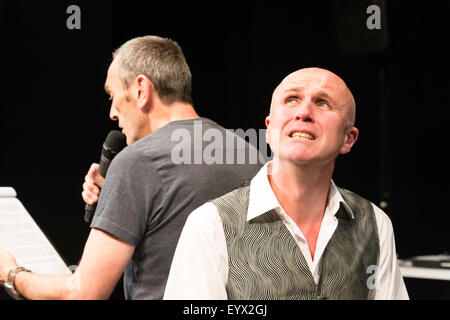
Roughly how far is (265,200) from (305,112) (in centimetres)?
23

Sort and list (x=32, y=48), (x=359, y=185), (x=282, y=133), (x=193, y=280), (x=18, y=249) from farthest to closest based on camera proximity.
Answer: (x=359, y=185) < (x=32, y=48) < (x=18, y=249) < (x=282, y=133) < (x=193, y=280)

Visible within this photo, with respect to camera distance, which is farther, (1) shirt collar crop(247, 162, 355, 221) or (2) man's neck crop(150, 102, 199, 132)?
(2) man's neck crop(150, 102, 199, 132)

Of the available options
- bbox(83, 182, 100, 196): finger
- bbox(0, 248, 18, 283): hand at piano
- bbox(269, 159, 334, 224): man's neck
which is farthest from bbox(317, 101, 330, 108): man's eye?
bbox(0, 248, 18, 283): hand at piano

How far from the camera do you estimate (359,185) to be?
2.89 metres

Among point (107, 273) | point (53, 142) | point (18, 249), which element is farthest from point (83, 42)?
point (107, 273)

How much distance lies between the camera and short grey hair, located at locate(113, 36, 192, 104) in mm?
1855

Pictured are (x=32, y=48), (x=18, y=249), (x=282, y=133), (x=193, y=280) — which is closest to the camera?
(x=193, y=280)

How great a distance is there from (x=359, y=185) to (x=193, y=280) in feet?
5.37

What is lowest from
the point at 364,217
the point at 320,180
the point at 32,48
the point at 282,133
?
the point at 364,217

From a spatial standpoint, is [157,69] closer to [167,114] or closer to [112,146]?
[167,114]

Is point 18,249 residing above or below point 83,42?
below

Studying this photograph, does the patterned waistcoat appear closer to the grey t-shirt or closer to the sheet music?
the grey t-shirt

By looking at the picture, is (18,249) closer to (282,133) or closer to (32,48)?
(282,133)

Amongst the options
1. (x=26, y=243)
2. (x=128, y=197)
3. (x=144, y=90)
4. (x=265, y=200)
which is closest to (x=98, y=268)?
(x=128, y=197)
